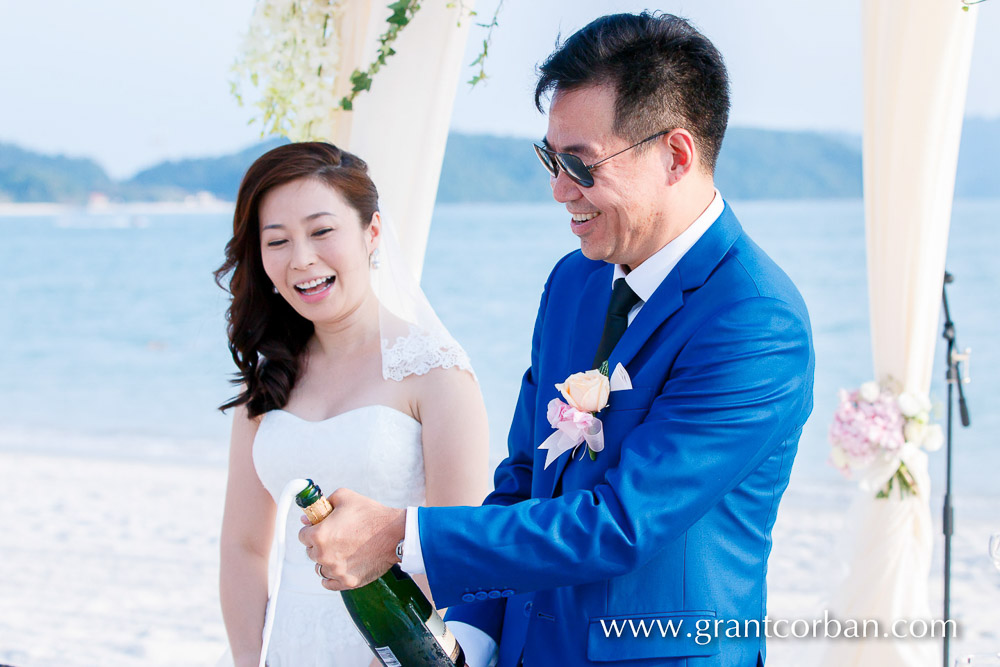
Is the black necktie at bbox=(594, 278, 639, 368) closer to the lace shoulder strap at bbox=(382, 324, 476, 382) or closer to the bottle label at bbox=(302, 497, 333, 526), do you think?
the bottle label at bbox=(302, 497, 333, 526)

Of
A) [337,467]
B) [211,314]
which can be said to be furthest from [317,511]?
[211,314]

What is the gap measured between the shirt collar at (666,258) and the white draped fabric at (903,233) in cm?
203

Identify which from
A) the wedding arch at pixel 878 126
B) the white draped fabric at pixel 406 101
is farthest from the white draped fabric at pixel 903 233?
the white draped fabric at pixel 406 101

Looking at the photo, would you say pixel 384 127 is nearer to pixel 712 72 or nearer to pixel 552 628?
pixel 712 72

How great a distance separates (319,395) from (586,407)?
1256 millimetres

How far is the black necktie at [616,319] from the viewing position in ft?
5.30

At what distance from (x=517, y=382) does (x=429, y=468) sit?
54.8 ft

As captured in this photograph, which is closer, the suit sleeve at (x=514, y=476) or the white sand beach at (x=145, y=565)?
the suit sleeve at (x=514, y=476)

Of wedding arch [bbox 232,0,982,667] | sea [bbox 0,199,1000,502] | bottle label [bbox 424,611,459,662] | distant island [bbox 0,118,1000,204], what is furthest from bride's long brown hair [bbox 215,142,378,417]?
distant island [bbox 0,118,1000,204]

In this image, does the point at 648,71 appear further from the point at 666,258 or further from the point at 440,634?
the point at 440,634

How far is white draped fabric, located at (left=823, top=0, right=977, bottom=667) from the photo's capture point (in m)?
3.14

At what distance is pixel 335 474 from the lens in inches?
95.2

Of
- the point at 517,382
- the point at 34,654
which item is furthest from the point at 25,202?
the point at 34,654

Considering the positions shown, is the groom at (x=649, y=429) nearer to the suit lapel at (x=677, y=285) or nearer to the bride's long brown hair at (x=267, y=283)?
the suit lapel at (x=677, y=285)
